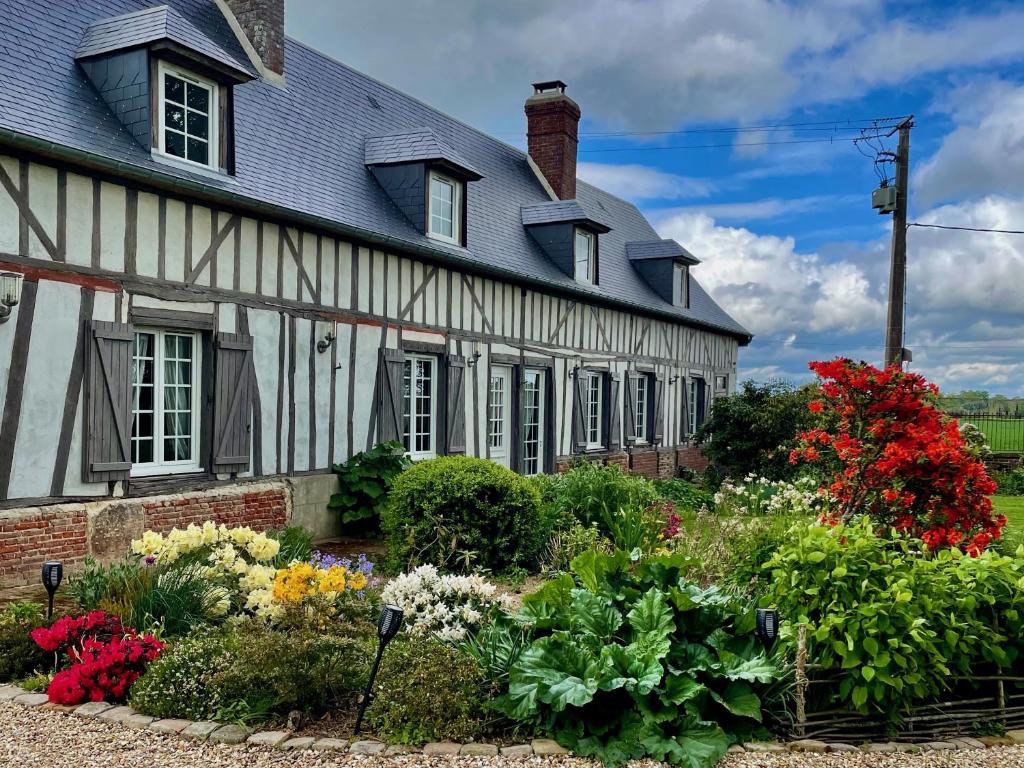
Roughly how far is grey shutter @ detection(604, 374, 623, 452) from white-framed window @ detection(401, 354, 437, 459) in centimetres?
547

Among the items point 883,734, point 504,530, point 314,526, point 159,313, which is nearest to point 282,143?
point 159,313

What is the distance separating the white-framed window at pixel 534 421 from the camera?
13.8 m

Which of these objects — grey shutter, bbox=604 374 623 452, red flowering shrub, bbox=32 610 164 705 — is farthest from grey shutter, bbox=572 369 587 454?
red flowering shrub, bbox=32 610 164 705

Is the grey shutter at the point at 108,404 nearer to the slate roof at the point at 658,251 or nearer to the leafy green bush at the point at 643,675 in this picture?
the leafy green bush at the point at 643,675

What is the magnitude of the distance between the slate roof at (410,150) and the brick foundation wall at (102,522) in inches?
190

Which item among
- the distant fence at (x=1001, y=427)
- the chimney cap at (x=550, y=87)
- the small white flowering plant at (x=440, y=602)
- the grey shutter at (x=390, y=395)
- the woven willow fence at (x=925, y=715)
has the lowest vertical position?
the woven willow fence at (x=925, y=715)

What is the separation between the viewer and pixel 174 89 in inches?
327

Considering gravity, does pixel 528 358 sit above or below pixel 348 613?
above

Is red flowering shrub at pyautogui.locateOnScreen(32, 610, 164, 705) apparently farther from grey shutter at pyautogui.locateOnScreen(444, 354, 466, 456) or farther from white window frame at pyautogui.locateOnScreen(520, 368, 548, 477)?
white window frame at pyautogui.locateOnScreen(520, 368, 548, 477)

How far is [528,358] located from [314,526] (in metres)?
4.97

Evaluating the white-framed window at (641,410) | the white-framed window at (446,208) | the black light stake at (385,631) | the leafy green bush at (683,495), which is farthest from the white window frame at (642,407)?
the black light stake at (385,631)

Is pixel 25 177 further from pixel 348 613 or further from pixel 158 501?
pixel 348 613

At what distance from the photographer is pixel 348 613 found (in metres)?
5.00

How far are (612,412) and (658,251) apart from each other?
15.3 ft
